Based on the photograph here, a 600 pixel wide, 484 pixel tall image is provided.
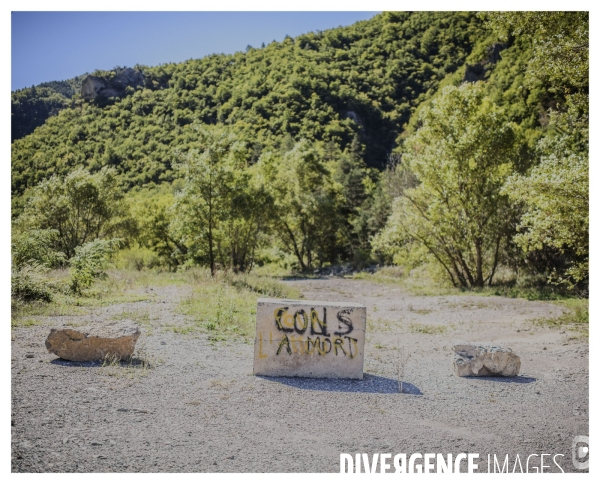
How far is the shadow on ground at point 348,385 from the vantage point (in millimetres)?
7160

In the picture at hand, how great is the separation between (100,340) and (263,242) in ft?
92.1

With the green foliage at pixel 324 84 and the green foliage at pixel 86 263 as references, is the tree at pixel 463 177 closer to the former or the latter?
the green foliage at pixel 86 263

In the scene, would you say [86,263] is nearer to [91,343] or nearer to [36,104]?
[36,104]

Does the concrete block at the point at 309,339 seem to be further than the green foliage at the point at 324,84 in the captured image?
No

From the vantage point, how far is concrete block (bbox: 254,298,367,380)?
7582mm

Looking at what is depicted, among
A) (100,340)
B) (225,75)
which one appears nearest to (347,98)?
(225,75)

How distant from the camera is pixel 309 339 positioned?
764 centimetres

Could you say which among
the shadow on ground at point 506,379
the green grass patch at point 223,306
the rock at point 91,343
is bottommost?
the shadow on ground at point 506,379

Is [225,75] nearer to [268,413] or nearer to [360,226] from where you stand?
[360,226]

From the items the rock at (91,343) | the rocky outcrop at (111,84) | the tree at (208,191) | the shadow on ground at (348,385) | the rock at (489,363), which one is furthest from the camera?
the tree at (208,191)

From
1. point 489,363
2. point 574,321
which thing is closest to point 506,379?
point 489,363

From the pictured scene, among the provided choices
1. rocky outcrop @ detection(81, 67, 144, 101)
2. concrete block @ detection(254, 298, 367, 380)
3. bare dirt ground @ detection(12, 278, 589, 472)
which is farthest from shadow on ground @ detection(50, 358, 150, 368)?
rocky outcrop @ detection(81, 67, 144, 101)

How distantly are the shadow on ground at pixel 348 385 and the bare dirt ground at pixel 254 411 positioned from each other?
31 millimetres

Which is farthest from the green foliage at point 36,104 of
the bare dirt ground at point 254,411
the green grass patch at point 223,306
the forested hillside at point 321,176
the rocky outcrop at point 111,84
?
the green grass patch at point 223,306
